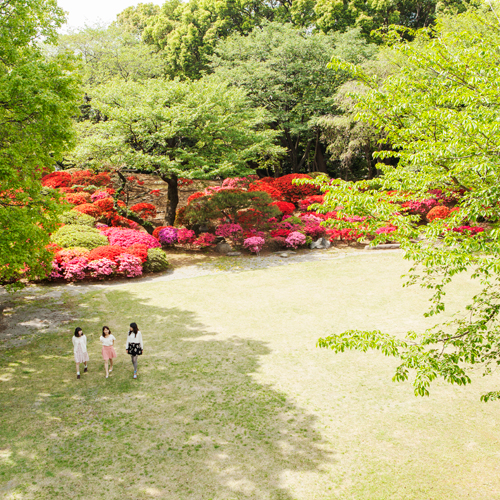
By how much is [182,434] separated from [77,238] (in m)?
11.4

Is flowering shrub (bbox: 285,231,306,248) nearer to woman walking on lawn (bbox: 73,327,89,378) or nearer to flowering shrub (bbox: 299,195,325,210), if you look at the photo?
flowering shrub (bbox: 299,195,325,210)

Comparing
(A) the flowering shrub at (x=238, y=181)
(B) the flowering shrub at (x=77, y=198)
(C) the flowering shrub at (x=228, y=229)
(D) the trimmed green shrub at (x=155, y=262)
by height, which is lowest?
(D) the trimmed green shrub at (x=155, y=262)


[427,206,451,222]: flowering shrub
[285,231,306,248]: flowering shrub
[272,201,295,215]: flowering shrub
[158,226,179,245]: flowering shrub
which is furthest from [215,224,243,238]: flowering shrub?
[427,206,451,222]: flowering shrub

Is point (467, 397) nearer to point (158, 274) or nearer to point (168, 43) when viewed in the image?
point (158, 274)

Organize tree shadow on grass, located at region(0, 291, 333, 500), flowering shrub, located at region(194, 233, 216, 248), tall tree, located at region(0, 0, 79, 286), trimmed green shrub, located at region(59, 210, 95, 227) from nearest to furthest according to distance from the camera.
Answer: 1. tree shadow on grass, located at region(0, 291, 333, 500)
2. tall tree, located at region(0, 0, 79, 286)
3. trimmed green shrub, located at region(59, 210, 95, 227)
4. flowering shrub, located at region(194, 233, 216, 248)

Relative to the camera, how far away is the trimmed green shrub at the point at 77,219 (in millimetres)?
17094

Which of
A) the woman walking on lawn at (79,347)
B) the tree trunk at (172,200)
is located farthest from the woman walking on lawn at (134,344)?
the tree trunk at (172,200)

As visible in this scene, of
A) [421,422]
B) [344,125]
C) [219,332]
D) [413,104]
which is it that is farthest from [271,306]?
[344,125]

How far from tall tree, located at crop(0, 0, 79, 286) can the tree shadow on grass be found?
3.18 metres

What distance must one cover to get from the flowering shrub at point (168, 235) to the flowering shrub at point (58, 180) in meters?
7.57

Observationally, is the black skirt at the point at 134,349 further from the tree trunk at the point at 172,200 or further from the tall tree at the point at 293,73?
the tall tree at the point at 293,73

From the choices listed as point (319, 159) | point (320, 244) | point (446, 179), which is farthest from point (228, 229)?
point (319, 159)

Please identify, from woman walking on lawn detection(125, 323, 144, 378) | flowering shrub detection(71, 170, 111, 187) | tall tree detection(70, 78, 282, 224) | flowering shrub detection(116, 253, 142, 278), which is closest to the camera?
woman walking on lawn detection(125, 323, 144, 378)

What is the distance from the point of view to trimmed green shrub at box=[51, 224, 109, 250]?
599 inches
